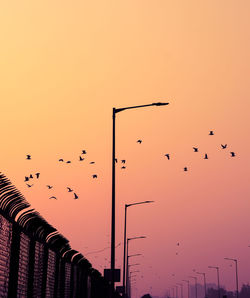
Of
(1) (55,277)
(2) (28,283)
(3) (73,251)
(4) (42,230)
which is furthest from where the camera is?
(3) (73,251)

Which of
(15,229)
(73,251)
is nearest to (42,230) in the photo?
(15,229)

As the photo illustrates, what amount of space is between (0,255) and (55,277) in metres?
7.64

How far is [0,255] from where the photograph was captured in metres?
11.7

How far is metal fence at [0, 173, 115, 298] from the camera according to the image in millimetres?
12195

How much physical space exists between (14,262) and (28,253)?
152 centimetres

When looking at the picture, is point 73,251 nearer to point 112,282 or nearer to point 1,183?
point 112,282

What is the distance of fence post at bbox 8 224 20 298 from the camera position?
12.7 m

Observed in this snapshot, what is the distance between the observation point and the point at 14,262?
12.9m

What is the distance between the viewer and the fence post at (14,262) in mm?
12695

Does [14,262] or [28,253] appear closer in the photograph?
[14,262]

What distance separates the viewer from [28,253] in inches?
566

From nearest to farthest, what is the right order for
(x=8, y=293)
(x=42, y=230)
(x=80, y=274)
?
(x=8, y=293) → (x=42, y=230) → (x=80, y=274)

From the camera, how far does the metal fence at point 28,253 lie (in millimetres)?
12195

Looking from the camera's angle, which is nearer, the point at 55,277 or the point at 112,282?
the point at 55,277
